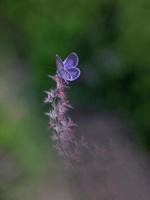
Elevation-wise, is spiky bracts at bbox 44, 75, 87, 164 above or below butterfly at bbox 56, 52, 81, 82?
below

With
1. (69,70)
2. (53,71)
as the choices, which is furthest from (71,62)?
(53,71)

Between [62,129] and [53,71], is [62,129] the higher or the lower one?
the lower one

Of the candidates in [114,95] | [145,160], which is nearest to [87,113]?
[114,95]

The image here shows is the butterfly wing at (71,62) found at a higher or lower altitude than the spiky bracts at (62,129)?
higher

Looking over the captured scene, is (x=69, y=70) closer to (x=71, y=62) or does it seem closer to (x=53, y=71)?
(x=71, y=62)

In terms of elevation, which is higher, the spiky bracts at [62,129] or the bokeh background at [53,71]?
the bokeh background at [53,71]

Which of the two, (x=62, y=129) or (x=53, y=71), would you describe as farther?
(x=53, y=71)

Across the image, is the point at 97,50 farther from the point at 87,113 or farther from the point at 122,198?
the point at 122,198

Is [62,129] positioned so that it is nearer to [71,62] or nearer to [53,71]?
[71,62]
